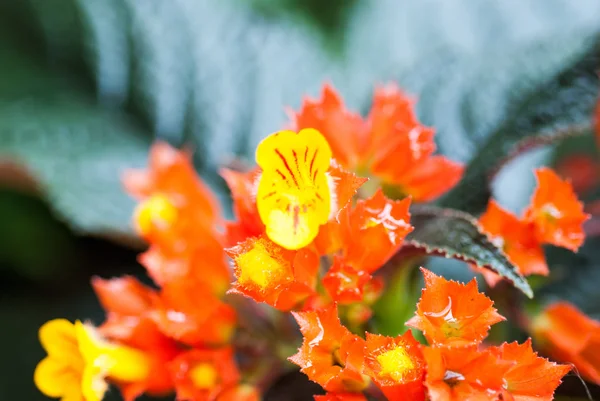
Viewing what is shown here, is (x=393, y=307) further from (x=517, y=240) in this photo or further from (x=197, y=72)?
(x=197, y=72)

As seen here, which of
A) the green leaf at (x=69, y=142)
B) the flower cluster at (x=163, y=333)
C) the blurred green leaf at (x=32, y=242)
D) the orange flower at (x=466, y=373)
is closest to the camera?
the orange flower at (x=466, y=373)

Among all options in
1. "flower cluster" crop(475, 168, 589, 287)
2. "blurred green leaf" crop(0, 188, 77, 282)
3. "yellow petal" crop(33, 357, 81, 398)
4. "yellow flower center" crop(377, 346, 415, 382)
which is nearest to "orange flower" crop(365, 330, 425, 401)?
"yellow flower center" crop(377, 346, 415, 382)

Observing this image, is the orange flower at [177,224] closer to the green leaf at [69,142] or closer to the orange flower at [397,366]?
the green leaf at [69,142]

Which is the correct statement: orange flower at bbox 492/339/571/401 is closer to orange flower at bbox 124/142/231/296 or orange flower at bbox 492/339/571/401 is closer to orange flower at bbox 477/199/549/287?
orange flower at bbox 477/199/549/287

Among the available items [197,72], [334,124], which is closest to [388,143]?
[334,124]

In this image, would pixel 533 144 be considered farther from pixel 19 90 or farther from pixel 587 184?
pixel 19 90

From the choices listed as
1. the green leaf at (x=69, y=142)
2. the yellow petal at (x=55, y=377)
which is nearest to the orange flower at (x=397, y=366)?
the yellow petal at (x=55, y=377)

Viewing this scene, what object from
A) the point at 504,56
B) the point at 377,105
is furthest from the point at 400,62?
the point at 377,105
